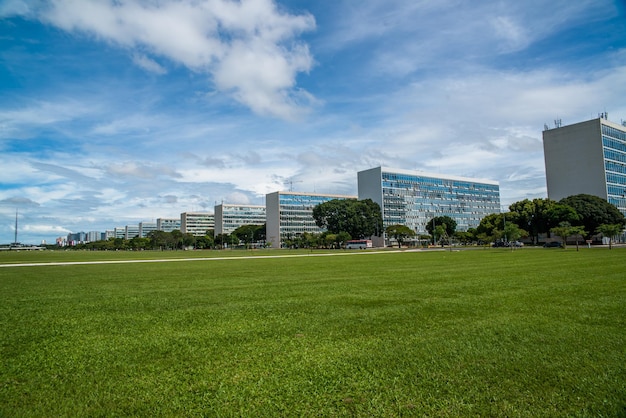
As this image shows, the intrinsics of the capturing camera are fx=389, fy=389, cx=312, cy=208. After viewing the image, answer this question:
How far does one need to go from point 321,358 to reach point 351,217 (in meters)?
107

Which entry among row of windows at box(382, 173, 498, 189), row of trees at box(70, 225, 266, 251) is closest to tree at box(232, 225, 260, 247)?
row of trees at box(70, 225, 266, 251)

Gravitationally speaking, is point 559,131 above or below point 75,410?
above

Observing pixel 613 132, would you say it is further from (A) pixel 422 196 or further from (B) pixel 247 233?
(B) pixel 247 233

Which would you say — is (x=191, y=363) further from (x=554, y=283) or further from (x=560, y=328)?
(x=554, y=283)

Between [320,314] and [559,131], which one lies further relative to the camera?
[559,131]

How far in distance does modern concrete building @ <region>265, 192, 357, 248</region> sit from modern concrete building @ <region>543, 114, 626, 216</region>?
88.7m

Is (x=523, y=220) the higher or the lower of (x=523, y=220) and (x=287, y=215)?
the lower

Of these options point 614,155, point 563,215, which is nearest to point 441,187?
point 614,155

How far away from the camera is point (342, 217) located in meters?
113

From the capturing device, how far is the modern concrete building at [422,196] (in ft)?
436

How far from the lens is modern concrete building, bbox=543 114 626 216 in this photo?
94.1 meters

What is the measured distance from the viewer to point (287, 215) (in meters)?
163

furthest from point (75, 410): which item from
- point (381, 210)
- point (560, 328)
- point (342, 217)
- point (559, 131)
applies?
point (381, 210)

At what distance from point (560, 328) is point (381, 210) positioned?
4927 inches
